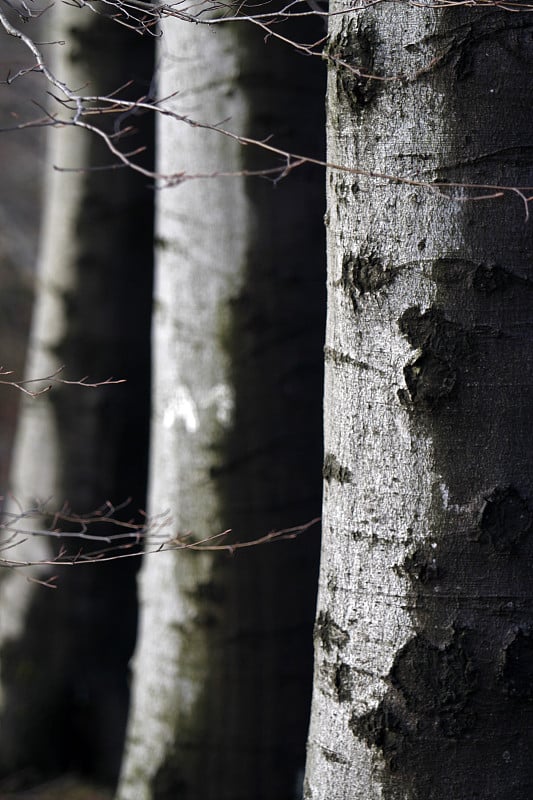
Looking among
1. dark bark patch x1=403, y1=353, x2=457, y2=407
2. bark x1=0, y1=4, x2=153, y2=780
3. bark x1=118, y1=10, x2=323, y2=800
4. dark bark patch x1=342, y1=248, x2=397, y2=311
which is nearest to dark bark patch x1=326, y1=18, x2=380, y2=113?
dark bark patch x1=342, y1=248, x2=397, y2=311

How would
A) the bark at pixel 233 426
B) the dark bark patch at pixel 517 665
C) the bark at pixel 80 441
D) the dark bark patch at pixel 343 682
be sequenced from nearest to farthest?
the dark bark patch at pixel 517 665 < the dark bark patch at pixel 343 682 < the bark at pixel 233 426 < the bark at pixel 80 441

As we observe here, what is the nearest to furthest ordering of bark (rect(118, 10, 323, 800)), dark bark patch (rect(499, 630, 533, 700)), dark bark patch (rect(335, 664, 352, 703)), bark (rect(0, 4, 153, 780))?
dark bark patch (rect(499, 630, 533, 700))
dark bark patch (rect(335, 664, 352, 703))
bark (rect(118, 10, 323, 800))
bark (rect(0, 4, 153, 780))

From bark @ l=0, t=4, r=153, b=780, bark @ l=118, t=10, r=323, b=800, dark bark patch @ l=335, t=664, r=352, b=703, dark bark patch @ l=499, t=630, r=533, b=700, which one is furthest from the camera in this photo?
bark @ l=0, t=4, r=153, b=780

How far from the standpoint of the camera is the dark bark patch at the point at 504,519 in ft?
6.37

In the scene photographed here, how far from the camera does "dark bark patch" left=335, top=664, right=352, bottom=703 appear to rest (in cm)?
206

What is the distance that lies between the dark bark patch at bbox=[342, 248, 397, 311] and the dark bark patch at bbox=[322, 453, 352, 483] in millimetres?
378

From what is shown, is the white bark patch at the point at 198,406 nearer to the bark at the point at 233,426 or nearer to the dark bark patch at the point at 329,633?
the bark at the point at 233,426

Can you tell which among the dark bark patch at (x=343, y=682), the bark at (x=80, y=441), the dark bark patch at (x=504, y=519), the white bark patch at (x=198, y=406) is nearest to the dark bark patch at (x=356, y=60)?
the dark bark patch at (x=504, y=519)

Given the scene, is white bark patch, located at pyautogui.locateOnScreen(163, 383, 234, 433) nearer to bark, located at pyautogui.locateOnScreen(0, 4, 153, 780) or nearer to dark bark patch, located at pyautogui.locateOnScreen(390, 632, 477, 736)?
bark, located at pyautogui.locateOnScreen(0, 4, 153, 780)

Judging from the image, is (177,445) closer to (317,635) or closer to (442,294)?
(317,635)

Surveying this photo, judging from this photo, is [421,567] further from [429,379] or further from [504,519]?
[429,379]

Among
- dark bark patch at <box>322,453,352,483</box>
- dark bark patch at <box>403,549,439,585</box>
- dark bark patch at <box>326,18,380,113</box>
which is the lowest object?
dark bark patch at <box>403,549,439,585</box>

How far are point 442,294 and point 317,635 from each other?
897 mm

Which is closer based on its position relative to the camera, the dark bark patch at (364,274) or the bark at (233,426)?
the dark bark patch at (364,274)
